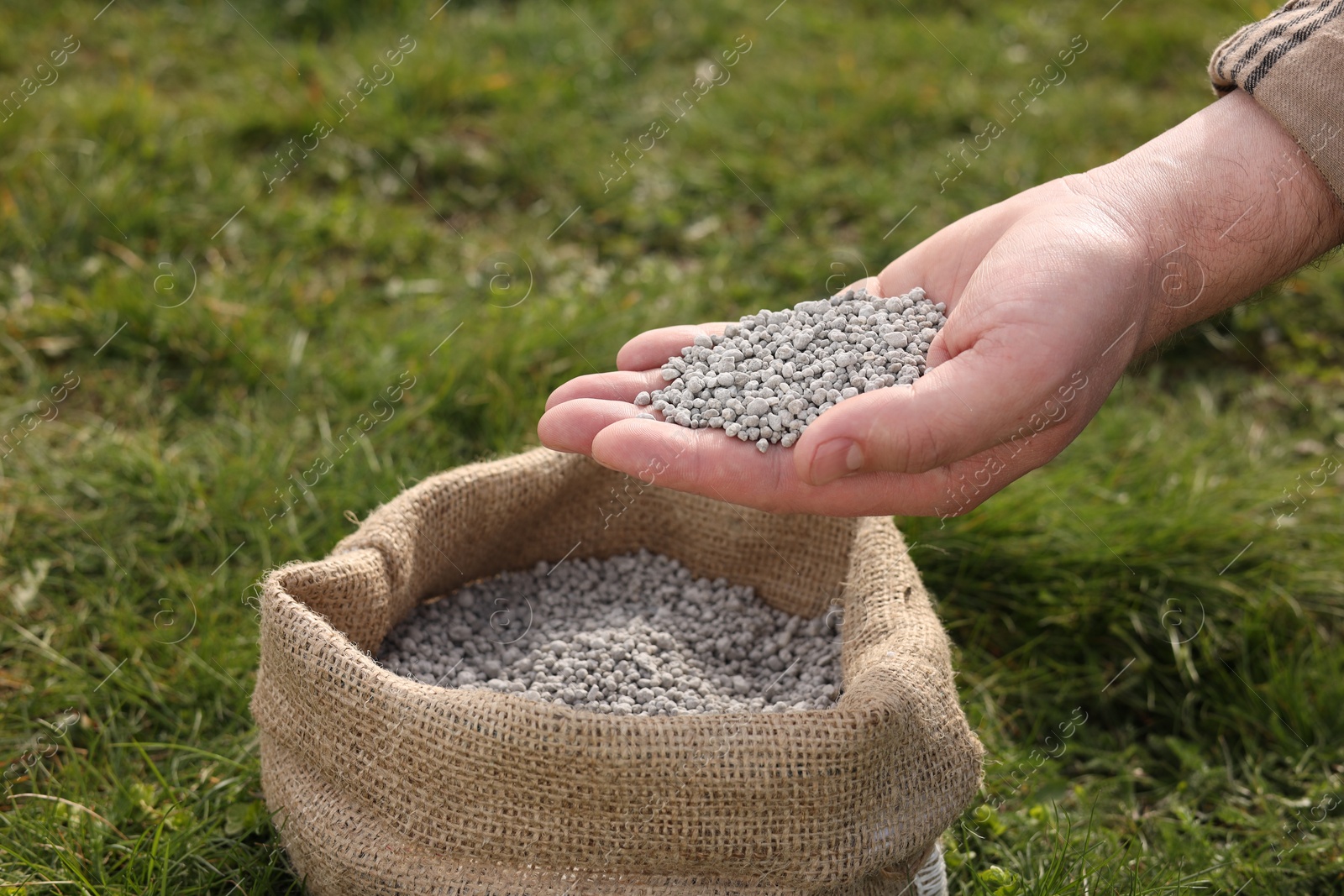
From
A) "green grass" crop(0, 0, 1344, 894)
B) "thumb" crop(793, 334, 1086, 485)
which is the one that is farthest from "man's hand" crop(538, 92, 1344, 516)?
"green grass" crop(0, 0, 1344, 894)

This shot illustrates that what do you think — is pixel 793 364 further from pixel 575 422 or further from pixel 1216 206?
pixel 1216 206

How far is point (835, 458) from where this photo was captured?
1.91 m

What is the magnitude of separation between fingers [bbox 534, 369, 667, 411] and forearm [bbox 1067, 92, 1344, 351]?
102 cm

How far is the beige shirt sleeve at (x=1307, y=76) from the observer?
85.0 inches

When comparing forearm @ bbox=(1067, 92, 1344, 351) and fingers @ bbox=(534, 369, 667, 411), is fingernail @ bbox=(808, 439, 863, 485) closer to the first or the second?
fingers @ bbox=(534, 369, 667, 411)

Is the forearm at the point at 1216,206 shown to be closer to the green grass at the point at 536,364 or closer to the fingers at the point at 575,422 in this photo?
the green grass at the point at 536,364

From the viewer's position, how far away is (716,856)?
1.83 metres

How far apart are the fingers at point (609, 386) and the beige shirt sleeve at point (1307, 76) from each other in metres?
1.40

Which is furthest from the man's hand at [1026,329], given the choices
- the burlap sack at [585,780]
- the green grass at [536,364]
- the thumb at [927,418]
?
the green grass at [536,364]

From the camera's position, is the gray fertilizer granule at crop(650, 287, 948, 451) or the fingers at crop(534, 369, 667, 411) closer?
the gray fertilizer granule at crop(650, 287, 948, 451)

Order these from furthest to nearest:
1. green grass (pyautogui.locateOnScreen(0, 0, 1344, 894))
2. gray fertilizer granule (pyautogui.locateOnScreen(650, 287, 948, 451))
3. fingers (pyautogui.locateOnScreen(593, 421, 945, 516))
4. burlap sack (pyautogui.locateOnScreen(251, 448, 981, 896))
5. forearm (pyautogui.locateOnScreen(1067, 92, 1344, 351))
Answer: green grass (pyautogui.locateOnScreen(0, 0, 1344, 894)) → forearm (pyautogui.locateOnScreen(1067, 92, 1344, 351)) → gray fertilizer granule (pyautogui.locateOnScreen(650, 287, 948, 451)) → fingers (pyautogui.locateOnScreen(593, 421, 945, 516)) → burlap sack (pyautogui.locateOnScreen(251, 448, 981, 896))

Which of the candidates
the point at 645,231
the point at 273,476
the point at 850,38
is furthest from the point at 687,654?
the point at 850,38

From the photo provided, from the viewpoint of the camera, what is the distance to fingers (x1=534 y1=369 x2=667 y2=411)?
2.32m

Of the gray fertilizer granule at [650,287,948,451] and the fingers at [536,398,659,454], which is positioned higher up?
the fingers at [536,398,659,454]
